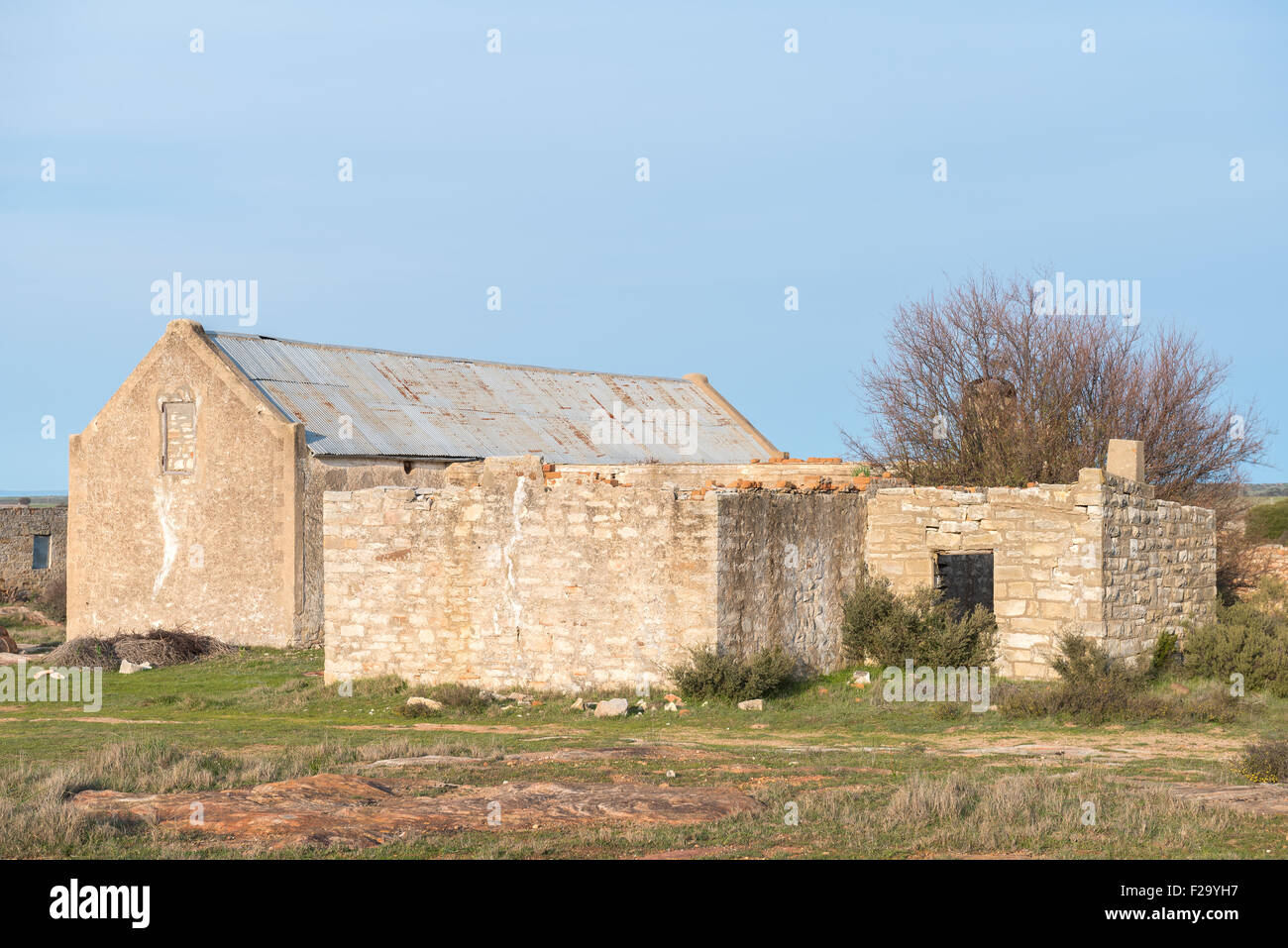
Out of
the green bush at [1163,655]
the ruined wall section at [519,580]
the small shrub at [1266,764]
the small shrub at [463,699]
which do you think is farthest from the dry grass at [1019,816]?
the green bush at [1163,655]

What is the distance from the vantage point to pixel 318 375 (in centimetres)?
2711

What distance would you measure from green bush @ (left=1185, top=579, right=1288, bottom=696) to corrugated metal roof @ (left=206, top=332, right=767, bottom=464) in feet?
45.4

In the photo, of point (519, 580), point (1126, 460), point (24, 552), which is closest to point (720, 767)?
point (519, 580)

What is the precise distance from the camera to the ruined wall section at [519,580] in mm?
16281

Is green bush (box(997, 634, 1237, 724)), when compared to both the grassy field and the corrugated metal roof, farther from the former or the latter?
the corrugated metal roof

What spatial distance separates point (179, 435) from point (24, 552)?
13863mm

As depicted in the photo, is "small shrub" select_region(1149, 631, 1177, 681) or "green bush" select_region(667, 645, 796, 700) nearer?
"green bush" select_region(667, 645, 796, 700)

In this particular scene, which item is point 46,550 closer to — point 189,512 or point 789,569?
point 189,512

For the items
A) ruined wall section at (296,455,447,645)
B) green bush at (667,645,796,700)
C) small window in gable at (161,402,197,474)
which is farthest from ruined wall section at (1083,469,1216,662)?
small window in gable at (161,402,197,474)

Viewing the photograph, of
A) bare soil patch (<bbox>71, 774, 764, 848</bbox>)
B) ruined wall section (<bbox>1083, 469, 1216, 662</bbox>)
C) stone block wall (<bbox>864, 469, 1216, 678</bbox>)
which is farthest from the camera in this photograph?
ruined wall section (<bbox>1083, 469, 1216, 662</bbox>)

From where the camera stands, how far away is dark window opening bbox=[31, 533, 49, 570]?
3653 cm

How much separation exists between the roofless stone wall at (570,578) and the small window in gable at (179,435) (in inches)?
308

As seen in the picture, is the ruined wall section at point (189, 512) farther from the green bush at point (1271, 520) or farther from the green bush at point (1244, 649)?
the green bush at point (1271, 520)
